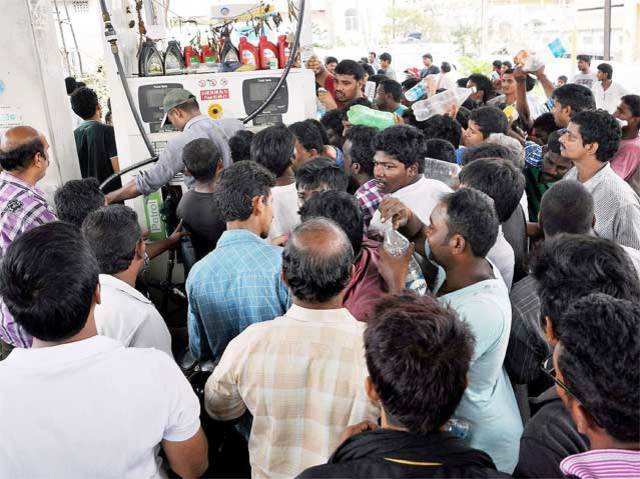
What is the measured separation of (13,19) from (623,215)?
3454 millimetres

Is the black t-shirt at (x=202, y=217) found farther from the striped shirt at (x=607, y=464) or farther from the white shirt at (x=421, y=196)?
the striped shirt at (x=607, y=464)

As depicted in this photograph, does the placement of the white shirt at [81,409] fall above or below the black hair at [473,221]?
below

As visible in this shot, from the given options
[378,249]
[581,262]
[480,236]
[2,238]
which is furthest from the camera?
[2,238]

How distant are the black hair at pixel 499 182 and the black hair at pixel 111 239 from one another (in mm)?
1405

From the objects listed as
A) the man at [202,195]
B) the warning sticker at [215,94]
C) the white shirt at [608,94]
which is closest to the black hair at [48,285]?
the man at [202,195]

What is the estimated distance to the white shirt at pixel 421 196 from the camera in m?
2.77

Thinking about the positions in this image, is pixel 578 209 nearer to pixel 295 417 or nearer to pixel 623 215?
pixel 623 215

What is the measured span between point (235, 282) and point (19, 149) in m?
1.45

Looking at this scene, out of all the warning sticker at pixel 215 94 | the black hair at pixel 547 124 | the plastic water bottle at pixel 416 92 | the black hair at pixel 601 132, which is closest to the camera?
the black hair at pixel 601 132

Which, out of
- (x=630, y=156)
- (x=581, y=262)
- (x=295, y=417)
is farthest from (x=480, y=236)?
(x=630, y=156)

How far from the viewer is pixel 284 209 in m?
3.14

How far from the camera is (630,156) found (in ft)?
12.4

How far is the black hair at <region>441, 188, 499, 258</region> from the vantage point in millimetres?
1926

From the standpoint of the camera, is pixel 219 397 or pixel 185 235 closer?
pixel 219 397
